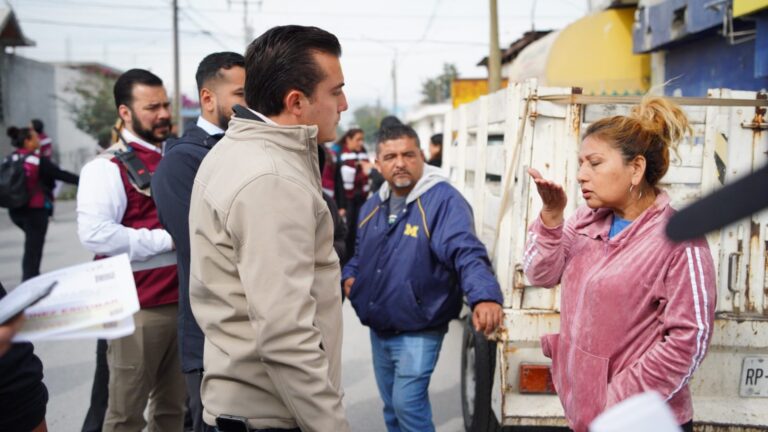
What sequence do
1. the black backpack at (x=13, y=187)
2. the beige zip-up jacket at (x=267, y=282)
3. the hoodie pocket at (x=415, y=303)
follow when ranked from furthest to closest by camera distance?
the black backpack at (x=13, y=187) < the hoodie pocket at (x=415, y=303) < the beige zip-up jacket at (x=267, y=282)

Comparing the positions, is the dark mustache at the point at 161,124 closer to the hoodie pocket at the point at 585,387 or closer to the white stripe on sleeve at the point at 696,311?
the hoodie pocket at the point at 585,387

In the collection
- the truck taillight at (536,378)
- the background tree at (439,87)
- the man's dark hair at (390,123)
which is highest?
the background tree at (439,87)

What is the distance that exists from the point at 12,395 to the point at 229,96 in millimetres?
1578

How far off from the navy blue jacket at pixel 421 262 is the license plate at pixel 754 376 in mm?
1326

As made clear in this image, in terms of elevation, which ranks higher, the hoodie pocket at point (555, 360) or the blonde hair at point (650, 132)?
Result: the blonde hair at point (650, 132)

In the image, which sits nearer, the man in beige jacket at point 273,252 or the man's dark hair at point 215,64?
the man in beige jacket at point 273,252

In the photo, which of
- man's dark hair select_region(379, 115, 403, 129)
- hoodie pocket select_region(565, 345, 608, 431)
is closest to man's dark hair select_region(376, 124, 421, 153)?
man's dark hair select_region(379, 115, 403, 129)

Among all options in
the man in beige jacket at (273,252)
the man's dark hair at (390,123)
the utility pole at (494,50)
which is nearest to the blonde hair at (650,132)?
the man in beige jacket at (273,252)

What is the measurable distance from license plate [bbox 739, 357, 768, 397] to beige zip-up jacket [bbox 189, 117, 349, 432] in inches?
89.8

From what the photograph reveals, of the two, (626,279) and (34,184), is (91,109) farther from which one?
(626,279)

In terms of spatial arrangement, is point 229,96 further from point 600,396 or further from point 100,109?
point 100,109

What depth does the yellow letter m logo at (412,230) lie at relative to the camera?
12.2 ft

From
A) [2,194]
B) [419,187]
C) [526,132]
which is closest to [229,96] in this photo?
[419,187]

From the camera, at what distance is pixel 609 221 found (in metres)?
2.53
